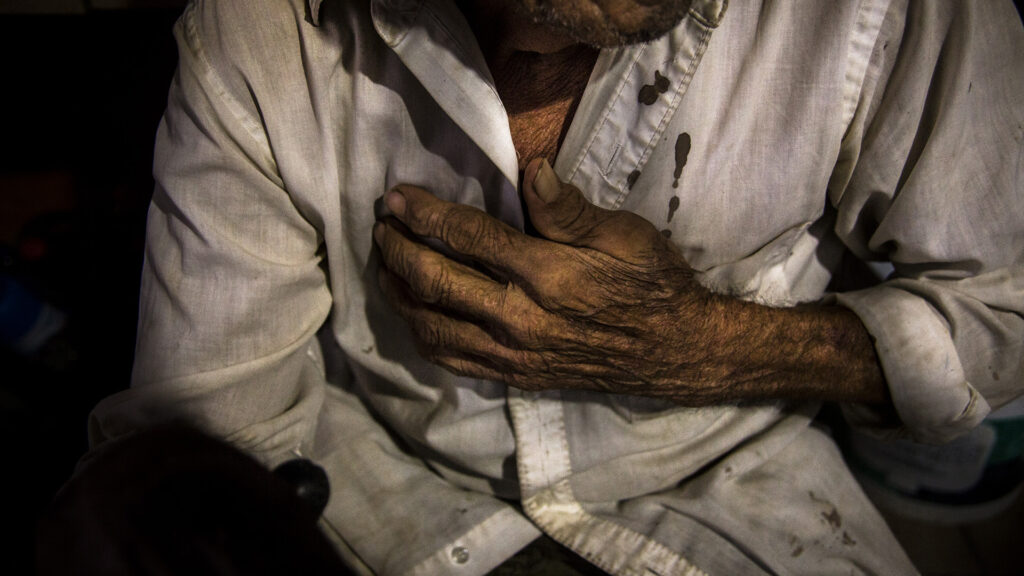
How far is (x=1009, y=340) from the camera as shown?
858mm

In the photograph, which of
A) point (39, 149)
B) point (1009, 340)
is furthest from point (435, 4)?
point (39, 149)

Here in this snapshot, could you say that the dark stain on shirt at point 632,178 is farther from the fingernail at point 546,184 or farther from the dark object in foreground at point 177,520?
the dark object in foreground at point 177,520

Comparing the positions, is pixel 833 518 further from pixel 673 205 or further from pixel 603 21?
pixel 603 21

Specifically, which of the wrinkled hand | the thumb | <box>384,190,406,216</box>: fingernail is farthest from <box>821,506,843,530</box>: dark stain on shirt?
<box>384,190,406,216</box>: fingernail

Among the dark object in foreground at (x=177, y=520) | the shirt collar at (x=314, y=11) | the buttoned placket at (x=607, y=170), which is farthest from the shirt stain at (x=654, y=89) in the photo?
the dark object in foreground at (x=177, y=520)

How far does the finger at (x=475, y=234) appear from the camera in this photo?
2.43 feet

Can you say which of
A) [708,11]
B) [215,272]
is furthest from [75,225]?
[708,11]

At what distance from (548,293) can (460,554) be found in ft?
1.41

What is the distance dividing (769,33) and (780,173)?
0.16 m

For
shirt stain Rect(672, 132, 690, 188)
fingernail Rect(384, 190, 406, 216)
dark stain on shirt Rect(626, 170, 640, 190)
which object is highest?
shirt stain Rect(672, 132, 690, 188)

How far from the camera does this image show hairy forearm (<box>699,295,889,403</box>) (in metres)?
0.87

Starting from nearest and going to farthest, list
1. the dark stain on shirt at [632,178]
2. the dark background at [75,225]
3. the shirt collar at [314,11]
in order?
the shirt collar at [314,11]
the dark stain on shirt at [632,178]
the dark background at [75,225]

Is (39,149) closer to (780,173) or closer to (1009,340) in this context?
(780,173)

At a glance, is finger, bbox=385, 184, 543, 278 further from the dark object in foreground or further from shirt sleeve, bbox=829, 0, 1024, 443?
shirt sleeve, bbox=829, 0, 1024, 443
